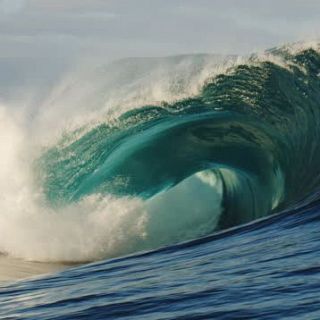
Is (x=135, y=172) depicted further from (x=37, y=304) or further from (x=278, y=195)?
(x=37, y=304)

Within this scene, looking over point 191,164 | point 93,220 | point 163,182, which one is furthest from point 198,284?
point 191,164

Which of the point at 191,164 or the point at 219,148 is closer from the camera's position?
the point at 191,164

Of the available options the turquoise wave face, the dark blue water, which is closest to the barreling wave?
the turquoise wave face

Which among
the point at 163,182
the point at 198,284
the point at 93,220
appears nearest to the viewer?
the point at 198,284

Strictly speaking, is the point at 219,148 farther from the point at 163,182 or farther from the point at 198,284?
the point at 198,284

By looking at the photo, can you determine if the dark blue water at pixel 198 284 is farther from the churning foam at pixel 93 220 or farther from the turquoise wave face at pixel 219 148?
the turquoise wave face at pixel 219 148

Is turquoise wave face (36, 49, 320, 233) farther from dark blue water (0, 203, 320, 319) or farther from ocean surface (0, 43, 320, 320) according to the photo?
dark blue water (0, 203, 320, 319)
